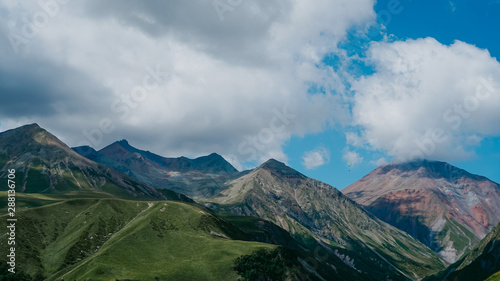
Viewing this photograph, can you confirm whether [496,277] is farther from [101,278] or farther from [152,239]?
[152,239]

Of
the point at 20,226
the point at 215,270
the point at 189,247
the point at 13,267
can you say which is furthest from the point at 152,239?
the point at 20,226

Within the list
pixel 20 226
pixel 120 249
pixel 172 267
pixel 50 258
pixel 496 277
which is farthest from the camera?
pixel 20 226

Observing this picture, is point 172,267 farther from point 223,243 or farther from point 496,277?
point 496,277

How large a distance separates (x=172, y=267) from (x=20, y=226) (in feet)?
326

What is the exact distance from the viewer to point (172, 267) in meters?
160

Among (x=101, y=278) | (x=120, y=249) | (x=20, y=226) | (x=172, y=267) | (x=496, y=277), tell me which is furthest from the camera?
(x=20, y=226)

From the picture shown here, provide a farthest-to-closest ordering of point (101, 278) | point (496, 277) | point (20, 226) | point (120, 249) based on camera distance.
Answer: point (20, 226), point (120, 249), point (101, 278), point (496, 277)

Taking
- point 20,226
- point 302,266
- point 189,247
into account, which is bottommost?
point 302,266

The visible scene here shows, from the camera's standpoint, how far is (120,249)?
172 m

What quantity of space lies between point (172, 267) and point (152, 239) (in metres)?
36.3

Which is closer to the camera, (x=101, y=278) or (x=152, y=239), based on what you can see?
(x=101, y=278)

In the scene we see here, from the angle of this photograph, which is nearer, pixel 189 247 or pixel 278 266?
pixel 278 266

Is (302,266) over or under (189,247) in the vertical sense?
→ under

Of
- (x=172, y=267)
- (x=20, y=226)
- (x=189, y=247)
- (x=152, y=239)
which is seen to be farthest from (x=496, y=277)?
(x=20, y=226)
